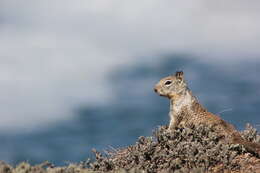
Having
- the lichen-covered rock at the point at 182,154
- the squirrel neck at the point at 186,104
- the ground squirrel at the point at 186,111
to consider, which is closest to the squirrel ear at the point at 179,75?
the ground squirrel at the point at 186,111

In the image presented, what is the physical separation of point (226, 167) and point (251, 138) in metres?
3.29

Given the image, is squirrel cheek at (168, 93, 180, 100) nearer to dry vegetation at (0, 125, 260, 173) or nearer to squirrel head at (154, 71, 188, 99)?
squirrel head at (154, 71, 188, 99)

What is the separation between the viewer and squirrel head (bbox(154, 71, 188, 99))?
13.8 meters

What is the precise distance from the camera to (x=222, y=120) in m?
12.9

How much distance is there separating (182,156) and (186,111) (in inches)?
98.0

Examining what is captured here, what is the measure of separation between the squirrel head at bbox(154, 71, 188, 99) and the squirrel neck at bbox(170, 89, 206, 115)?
0.11 metres

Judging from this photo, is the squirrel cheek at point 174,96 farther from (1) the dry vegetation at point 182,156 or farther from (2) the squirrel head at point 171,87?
(1) the dry vegetation at point 182,156

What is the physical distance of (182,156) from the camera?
11109mm

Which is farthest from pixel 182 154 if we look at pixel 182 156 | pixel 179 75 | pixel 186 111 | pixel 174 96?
pixel 179 75

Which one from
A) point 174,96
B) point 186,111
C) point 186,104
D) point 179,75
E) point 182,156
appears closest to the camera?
point 182,156

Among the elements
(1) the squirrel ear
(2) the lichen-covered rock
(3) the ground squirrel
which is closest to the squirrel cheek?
(3) the ground squirrel

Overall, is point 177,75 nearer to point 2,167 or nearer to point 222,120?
point 222,120

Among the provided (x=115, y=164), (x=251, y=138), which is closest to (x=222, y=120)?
(x=251, y=138)

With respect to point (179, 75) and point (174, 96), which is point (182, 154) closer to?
point (174, 96)
